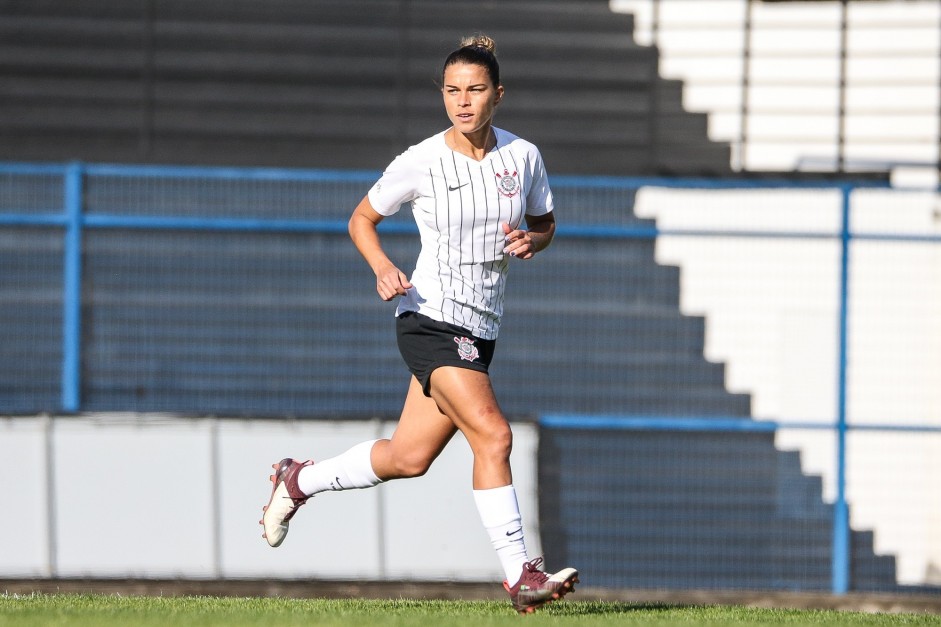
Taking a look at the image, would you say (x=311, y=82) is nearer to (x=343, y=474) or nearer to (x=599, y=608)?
(x=343, y=474)

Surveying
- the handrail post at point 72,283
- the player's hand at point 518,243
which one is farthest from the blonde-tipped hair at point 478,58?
the handrail post at point 72,283

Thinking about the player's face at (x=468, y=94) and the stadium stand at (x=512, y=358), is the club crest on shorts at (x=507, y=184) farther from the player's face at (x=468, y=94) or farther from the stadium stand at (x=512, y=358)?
the stadium stand at (x=512, y=358)

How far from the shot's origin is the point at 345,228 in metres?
7.72

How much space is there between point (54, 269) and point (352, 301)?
4.97ft

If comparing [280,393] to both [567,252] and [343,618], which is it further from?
[343,618]

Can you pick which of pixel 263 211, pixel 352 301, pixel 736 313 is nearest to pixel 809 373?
pixel 736 313

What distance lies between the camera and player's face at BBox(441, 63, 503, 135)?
4832 millimetres

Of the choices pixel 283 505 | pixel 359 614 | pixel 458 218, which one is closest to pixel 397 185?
pixel 458 218

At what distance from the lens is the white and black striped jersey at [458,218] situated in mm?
4891

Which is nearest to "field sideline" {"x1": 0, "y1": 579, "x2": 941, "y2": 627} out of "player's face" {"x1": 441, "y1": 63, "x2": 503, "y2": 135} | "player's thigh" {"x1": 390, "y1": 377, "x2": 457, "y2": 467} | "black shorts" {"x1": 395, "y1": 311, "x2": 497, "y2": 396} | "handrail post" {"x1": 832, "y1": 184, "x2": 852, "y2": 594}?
"player's thigh" {"x1": 390, "y1": 377, "x2": 457, "y2": 467}

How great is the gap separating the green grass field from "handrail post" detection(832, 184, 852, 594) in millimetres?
1859

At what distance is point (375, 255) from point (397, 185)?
0.81 ft

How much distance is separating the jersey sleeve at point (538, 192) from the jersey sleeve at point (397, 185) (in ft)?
1.37

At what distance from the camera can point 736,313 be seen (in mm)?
7984
